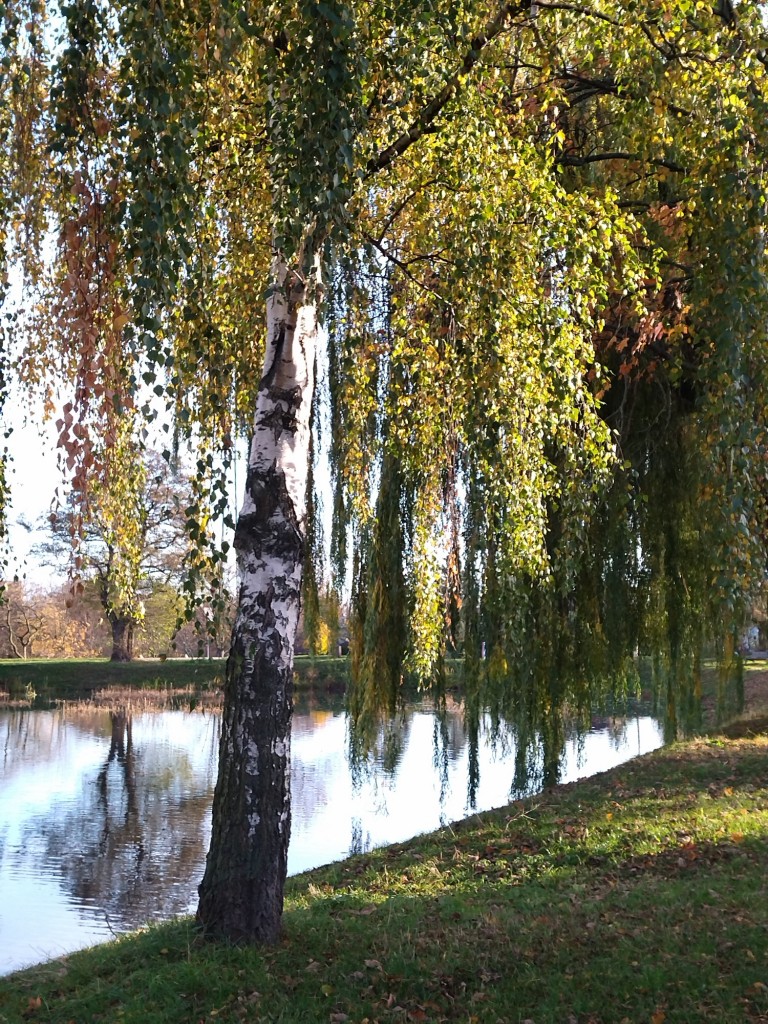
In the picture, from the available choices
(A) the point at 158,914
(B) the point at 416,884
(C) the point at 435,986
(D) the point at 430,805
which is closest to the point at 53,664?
(D) the point at 430,805

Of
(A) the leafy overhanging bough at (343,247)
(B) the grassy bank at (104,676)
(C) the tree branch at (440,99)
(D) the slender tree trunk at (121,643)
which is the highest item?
(C) the tree branch at (440,99)

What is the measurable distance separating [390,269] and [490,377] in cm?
215

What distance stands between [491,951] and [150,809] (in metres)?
8.60

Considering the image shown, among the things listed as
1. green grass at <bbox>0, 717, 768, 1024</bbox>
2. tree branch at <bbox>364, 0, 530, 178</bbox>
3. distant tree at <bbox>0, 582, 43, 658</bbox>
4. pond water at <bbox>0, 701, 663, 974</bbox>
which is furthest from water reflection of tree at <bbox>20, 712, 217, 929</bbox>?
distant tree at <bbox>0, 582, 43, 658</bbox>

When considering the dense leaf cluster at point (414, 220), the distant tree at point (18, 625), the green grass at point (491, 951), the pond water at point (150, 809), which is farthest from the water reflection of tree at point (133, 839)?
the distant tree at point (18, 625)

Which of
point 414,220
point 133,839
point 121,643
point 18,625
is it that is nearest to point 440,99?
point 414,220

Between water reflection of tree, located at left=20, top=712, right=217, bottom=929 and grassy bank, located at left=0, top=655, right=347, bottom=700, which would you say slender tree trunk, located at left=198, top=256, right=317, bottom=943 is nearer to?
water reflection of tree, located at left=20, top=712, right=217, bottom=929

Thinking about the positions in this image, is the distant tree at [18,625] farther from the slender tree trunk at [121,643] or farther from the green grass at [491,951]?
the green grass at [491,951]

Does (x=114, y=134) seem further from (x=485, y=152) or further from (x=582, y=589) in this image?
(x=582, y=589)

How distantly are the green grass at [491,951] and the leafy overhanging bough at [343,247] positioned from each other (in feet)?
Result: 1.45

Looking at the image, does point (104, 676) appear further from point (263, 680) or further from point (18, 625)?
point (263, 680)

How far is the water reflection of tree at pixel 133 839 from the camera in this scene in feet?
29.7

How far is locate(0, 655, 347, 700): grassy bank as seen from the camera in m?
28.8

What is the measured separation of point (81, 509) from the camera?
4.41 m
